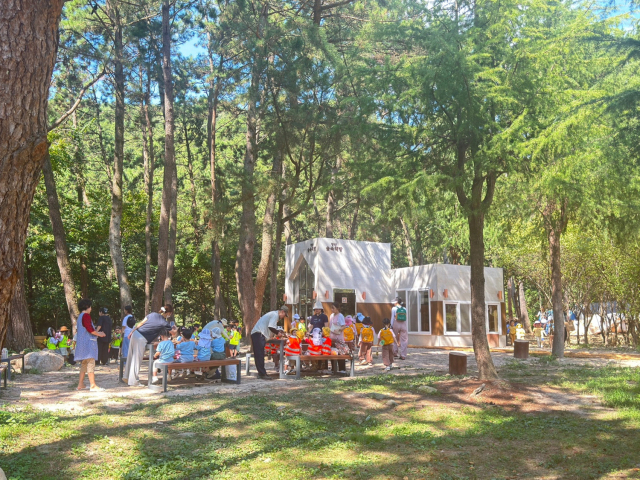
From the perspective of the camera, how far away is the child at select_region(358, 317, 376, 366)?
48.3 feet

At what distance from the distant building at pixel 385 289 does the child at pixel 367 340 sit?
336 inches

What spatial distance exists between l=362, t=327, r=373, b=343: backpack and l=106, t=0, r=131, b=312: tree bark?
30.0ft

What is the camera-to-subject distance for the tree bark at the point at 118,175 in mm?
20250

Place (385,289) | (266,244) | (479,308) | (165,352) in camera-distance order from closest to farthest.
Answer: (165,352) → (479,308) → (266,244) → (385,289)

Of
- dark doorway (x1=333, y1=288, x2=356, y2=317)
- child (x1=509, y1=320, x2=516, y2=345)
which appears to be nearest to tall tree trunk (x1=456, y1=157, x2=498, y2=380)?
dark doorway (x1=333, y1=288, x2=356, y2=317)

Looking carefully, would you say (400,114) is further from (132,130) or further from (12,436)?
(132,130)

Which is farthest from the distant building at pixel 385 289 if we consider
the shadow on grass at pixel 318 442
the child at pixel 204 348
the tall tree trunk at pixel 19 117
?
the tall tree trunk at pixel 19 117

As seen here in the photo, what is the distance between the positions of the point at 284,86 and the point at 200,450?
44.2ft

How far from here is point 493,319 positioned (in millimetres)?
26203

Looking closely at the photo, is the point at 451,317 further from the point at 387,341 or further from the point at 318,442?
the point at 318,442

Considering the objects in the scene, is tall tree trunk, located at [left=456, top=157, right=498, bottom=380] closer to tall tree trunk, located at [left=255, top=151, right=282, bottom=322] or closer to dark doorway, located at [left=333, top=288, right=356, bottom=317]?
tall tree trunk, located at [left=255, top=151, right=282, bottom=322]

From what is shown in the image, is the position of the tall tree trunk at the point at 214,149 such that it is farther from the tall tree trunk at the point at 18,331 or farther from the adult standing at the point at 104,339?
the tall tree trunk at the point at 18,331

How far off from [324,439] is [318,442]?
154 mm

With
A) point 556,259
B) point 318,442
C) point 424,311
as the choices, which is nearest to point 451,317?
point 424,311
